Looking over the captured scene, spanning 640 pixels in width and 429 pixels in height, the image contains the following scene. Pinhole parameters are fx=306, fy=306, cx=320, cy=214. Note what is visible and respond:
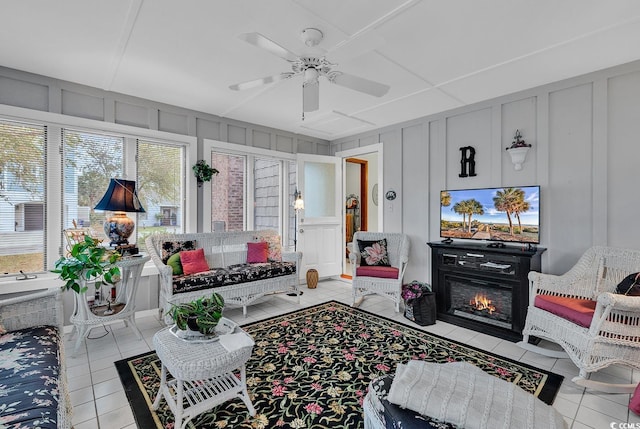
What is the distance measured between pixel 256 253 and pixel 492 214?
305 cm

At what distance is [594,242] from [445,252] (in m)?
1.37

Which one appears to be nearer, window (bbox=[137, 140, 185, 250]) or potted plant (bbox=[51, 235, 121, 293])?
potted plant (bbox=[51, 235, 121, 293])

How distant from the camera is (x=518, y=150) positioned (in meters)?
3.41

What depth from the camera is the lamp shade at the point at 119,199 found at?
9.84ft

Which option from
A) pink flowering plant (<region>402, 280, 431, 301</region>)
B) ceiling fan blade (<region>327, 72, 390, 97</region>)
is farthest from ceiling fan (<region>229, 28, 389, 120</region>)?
pink flowering plant (<region>402, 280, 431, 301</region>)

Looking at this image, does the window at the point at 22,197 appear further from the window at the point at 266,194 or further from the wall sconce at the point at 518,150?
the wall sconce at the point at 518,150

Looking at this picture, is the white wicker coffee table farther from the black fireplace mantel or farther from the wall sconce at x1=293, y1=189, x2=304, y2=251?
the wall sconce at x1=293, y1=189, x2=304, y2=251

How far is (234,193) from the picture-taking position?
4.72 m

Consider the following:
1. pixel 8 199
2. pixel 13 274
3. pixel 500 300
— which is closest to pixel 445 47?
pixel 500 300

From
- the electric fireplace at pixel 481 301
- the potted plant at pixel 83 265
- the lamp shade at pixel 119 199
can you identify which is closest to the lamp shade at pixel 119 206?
the lamp shade at pixel 119 199

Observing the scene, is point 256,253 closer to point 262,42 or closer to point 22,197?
point 22,197

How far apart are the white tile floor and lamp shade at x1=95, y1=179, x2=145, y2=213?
1.32m

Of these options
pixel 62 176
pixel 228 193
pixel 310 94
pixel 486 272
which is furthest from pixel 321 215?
pixel 62 176

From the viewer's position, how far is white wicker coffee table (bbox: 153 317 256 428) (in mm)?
1735
